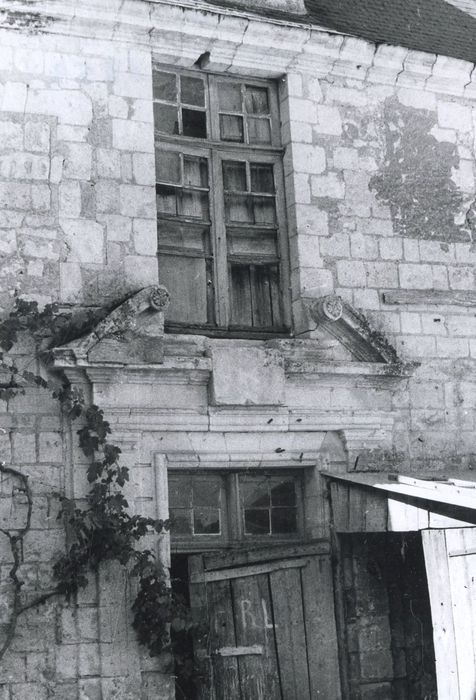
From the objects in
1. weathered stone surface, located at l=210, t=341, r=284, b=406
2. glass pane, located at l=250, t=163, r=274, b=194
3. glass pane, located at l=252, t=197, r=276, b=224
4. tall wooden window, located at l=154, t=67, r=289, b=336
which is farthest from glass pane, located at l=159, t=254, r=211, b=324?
glass pane, located at l=250, t=163, r=274, b=194

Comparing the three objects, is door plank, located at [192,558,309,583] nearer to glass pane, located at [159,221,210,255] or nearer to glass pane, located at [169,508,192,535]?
glass pane, located at [169,508,192,535]

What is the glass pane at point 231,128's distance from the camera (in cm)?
741

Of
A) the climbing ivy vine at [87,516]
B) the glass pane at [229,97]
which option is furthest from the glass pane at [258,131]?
the climbing ivy vine at [87,516]

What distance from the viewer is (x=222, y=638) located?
21.4ft

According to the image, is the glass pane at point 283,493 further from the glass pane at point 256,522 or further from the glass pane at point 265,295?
the glass pane at point 265,295

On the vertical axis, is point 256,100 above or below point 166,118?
above

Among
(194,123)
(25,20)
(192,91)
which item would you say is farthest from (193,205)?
(25,20)

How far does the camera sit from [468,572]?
6.26m

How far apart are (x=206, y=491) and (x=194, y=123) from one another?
2.40 metres

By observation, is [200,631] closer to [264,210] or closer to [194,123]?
[264,210]

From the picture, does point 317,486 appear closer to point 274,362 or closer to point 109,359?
point 274,362

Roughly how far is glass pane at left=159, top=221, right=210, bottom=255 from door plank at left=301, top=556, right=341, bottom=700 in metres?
2.10

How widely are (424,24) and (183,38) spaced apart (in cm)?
214

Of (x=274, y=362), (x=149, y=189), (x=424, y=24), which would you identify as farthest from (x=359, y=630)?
(x=424, y=24)
